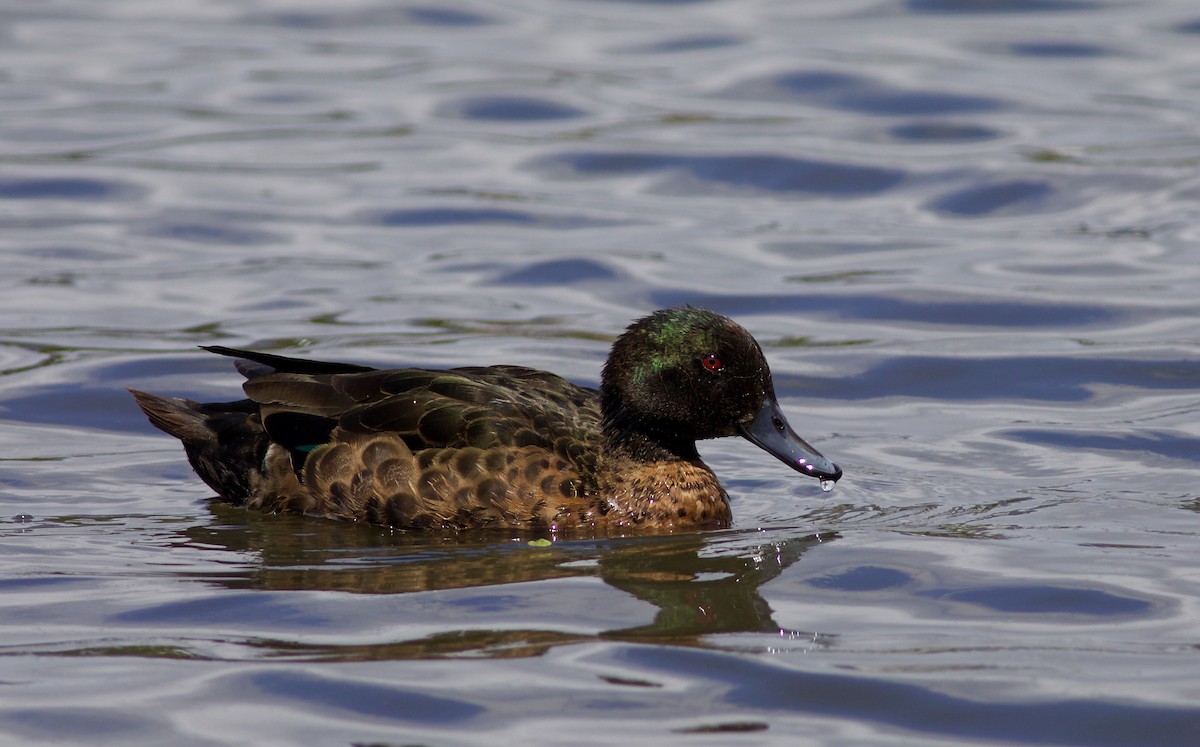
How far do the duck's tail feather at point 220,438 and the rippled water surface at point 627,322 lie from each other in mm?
160

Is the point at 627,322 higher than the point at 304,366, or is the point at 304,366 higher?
the point at 304,366

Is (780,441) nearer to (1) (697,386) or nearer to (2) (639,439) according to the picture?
(1) (697,386)

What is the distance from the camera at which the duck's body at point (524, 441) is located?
26.5 ft

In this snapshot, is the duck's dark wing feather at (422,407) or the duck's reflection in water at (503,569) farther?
the duck's dark wing feather at (422,407)

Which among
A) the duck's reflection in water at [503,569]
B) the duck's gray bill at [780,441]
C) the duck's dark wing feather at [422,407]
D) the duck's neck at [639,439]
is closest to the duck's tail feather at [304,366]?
the duck's dark wing feather at [422,407]

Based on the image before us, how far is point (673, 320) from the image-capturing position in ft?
27.0

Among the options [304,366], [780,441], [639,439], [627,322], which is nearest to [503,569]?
[639,439]

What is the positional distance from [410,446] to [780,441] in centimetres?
162

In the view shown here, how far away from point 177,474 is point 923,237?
6.94 m

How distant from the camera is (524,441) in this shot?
8125 millimetres

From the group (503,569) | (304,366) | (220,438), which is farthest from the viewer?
(220,438)

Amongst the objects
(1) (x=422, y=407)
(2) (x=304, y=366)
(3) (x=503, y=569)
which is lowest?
(3) (x=503, y=569)

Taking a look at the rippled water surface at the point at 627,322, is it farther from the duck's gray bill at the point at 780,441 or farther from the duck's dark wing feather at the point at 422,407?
the duck's dark wing feather at the point at 422,407

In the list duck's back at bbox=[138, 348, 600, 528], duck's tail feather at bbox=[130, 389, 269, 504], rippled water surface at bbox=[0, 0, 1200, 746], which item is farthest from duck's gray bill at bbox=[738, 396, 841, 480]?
duck's tail feather at bbox=[130, 389, 269, 504]
